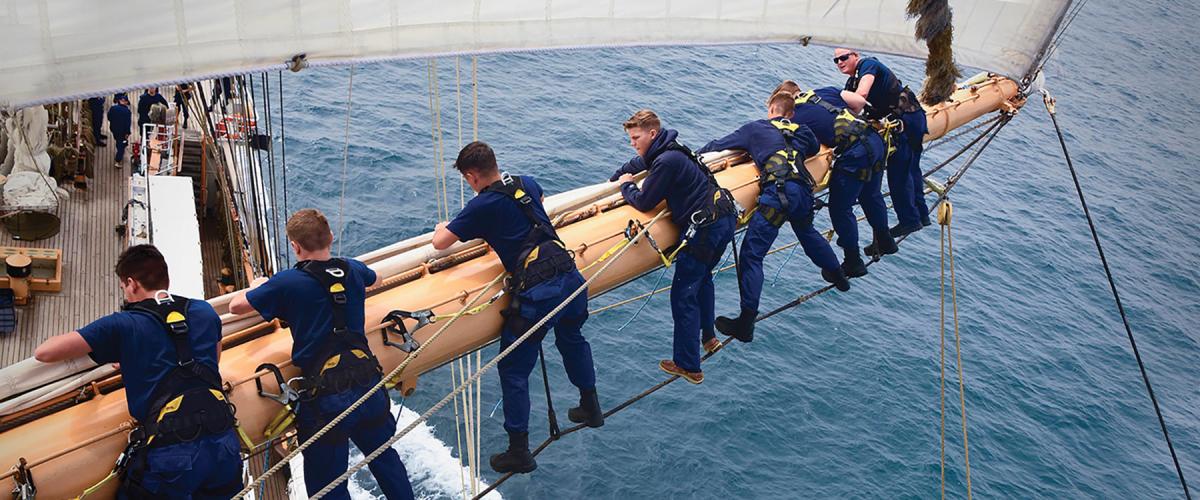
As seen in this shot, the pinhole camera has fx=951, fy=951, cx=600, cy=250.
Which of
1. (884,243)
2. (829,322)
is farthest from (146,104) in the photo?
(829,322)

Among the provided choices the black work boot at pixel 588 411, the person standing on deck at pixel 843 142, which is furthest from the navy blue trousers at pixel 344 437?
the person standing on deck at pixel 843 142

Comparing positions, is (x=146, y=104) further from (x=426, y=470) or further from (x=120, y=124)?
(x=426, y=470)

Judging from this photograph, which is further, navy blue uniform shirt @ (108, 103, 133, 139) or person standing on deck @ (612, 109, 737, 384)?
navy blue uniform shirt @ (108, 103, 133, 139)

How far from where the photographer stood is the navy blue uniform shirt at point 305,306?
17.7ft

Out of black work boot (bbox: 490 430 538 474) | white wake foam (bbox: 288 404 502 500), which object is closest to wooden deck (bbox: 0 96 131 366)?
white wake foam (bbox: 288 404 502 500)

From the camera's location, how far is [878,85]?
10758 millimetres

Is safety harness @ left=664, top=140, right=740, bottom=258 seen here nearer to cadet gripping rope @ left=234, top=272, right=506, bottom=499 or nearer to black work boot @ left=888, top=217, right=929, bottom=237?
cadet gripping rope @ left=234, top=272, right=506, bottom=499

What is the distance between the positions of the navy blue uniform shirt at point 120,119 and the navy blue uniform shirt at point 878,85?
10.8m

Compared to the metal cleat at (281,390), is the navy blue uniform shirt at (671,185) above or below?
above

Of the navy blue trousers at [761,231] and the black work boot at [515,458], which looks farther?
the navy blue trousers at [761,231]

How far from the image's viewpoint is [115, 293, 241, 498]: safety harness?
485 centimetres

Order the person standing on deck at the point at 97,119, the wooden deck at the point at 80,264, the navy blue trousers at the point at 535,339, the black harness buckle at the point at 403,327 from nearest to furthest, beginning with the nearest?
1. the black harness buckle at the point at 403,327
2. the navy blue trousers at the point at 535,339
3. the wooden deck at the point at 80,264
4. the person standing on deck at the point at 97,119

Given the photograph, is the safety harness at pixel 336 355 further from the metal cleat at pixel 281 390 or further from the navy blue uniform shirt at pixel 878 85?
the navy blue uniform shirt at pixel 878 85

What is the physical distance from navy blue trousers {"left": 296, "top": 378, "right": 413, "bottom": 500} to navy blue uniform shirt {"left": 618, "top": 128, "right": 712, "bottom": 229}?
9.69 ft
